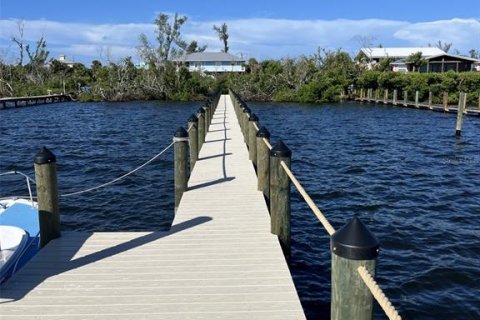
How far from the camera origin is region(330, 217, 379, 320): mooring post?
9.43ft

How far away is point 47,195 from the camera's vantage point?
6199mm

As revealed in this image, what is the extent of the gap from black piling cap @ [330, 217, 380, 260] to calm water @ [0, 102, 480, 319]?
424 centimetres

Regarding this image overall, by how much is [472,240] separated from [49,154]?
8.31 meters

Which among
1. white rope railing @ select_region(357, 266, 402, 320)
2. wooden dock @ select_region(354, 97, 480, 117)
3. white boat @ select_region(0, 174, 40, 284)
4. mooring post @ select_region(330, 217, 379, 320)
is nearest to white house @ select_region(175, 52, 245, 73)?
wooden dock @ select_region(354, 97, 480, 117)

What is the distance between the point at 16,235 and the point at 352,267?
15.0 feet

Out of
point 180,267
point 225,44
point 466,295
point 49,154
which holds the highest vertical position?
point 225,44

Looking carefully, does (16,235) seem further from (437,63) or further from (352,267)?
(437,63)

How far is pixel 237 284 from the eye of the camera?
5.09 m

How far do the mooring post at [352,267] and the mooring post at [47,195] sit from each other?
4.33m

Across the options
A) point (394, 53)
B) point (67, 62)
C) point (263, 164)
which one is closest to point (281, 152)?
point (263, 164)

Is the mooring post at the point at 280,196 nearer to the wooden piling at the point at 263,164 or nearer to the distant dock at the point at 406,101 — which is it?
the wooden piling at the point at 263,164

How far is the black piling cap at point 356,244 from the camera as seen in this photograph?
9.38ft

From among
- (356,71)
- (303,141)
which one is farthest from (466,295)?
(356,71)

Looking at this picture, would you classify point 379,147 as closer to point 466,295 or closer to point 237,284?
point 466,295
